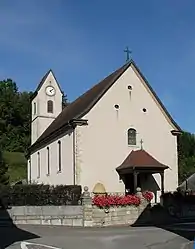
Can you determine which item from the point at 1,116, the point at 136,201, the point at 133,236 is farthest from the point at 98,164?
the point at 1,116

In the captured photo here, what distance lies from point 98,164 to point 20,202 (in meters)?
9.40

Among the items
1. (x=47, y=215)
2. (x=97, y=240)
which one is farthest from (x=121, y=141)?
(x=97, y=240)

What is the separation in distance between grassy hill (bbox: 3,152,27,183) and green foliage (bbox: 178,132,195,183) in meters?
24.8

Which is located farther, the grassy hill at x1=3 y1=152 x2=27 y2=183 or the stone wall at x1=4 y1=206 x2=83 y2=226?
the grassy hill at x1=3 y1=152 x2=27 y2=183

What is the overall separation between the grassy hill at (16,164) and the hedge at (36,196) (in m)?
46.0

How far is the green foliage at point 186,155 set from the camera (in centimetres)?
7059

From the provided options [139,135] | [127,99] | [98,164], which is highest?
[127,99]

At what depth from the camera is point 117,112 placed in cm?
3469

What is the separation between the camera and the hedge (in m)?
24.8

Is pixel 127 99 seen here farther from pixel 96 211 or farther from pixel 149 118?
pixel 96 211

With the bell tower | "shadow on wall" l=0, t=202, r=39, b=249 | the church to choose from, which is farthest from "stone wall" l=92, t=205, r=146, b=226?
the bell tower

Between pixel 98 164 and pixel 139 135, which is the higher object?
pixel 139 135

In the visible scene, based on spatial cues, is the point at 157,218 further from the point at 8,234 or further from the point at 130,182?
the point at 8,234

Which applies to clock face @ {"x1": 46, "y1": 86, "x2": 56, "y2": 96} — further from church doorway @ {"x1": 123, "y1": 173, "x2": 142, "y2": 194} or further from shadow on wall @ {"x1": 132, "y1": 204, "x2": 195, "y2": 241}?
shadow on wall @ {"x1": 132, "y1": 204, "x2": 195, "y2": 241}
